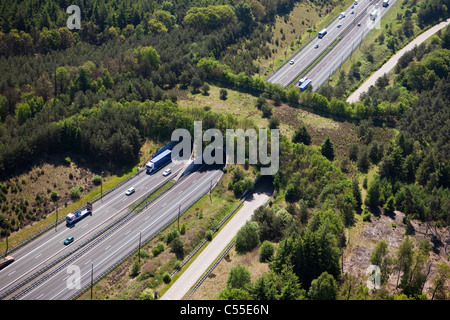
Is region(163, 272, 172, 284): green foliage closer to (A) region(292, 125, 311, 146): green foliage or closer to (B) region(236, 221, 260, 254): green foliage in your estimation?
(B) region(236, 221, 260, 254): green foliage

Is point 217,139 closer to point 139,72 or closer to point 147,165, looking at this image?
point 147,165

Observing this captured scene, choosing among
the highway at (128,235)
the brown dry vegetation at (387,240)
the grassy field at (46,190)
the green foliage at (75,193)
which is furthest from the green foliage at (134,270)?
the brown dry vegetation at (387,240)

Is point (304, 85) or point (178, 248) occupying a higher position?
point (304, 85)

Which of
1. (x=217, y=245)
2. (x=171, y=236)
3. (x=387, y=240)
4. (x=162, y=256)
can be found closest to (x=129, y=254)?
(x=162, y=256)

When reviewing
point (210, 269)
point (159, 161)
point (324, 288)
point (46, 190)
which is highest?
point (159, 161)

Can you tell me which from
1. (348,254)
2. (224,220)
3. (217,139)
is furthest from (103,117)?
(348,254)

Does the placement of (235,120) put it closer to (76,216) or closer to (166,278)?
(76,216)
